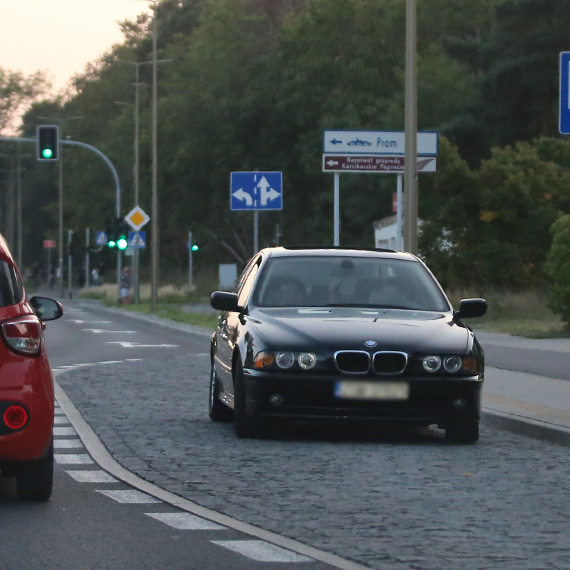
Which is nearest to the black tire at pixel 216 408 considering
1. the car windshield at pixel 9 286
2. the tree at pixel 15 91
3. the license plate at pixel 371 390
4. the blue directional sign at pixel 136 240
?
the license plate at pixel 371 390

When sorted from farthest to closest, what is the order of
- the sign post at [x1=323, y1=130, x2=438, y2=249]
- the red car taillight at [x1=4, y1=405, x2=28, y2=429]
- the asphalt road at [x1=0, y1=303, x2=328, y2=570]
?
1. the sign post at [x1=323, y1=130, x2=438, y2=249]
2. the red car taillight at [x1=4, y1=405, x2=28, y2=429]
3. the asphalt road at [x1=0, y1=303, x2=328, y2=570]

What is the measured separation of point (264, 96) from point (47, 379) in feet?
225

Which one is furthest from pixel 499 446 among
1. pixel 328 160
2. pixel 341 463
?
pixel 328 160

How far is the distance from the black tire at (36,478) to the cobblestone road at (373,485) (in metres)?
0.83

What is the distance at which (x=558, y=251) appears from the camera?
27609 millimetres

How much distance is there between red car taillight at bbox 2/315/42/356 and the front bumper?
325 cm

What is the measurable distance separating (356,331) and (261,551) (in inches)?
179

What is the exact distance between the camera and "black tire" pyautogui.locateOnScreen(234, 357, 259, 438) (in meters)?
12.0

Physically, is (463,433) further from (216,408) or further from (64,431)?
(64,431)

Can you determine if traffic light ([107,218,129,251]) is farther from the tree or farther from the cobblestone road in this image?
the tree

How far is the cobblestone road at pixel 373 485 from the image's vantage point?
299 inches

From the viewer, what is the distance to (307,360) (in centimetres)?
1170

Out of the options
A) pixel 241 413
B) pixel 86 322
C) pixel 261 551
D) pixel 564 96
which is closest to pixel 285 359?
pixel 241 413

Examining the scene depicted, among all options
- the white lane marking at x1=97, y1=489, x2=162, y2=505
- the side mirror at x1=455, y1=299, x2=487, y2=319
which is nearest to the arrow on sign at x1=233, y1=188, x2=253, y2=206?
the side mirror at x1=455, y1=299, x2=487, y2=319
